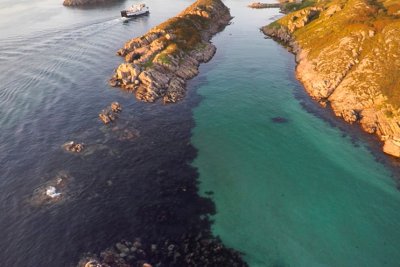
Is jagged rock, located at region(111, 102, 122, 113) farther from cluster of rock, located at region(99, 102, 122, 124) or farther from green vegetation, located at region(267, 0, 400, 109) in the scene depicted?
green vegetation, located at region(267, 0, 400, 109)

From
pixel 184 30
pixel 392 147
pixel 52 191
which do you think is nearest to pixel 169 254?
pixel 52 191

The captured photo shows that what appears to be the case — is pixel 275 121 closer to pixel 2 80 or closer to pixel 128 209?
pixel 128 209

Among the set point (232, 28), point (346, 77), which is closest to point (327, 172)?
point (346, 77)

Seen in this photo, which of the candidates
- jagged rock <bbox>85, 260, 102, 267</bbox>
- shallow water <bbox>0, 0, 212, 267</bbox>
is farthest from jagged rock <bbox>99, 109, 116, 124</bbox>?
jagged rock <bbox>85, 260, 102, 267</bbox>

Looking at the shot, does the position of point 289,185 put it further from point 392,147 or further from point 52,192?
point 52,192

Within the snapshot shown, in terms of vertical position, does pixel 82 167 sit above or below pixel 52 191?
above

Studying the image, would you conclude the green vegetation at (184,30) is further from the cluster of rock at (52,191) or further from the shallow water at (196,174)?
the cluster of rock at (52,191)

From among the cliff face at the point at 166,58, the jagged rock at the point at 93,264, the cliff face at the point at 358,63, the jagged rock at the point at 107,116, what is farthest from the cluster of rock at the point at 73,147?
the cliff face at the point at 358,63
